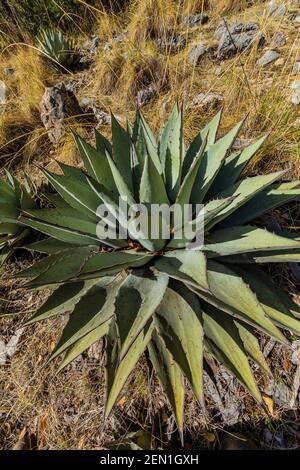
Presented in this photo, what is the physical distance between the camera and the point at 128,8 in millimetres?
4223

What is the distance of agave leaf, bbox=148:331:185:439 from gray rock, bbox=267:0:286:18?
3096 millimetres

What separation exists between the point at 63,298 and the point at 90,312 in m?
0.14

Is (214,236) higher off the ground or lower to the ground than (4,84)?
lower

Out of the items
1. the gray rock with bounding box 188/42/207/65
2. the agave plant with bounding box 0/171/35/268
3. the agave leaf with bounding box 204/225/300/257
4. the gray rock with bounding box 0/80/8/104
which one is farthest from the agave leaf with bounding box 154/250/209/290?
the gray rock with bounding box 0/80/8/104

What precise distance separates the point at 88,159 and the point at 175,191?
0.42 meters

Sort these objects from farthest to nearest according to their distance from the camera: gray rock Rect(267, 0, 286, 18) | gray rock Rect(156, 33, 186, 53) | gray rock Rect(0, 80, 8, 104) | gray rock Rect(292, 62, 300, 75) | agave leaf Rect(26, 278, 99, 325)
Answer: gray rock Rect(0, 80, 8, 104) → gray rock Rect(156, 33, 186, 53) → gray rock Rect(267, 0, 286, 18) → gray rock Rect(292, 62, 300, 75) → agave leaf Rect(26, 278, 99, 325)

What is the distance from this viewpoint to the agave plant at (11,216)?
2043 millimetres

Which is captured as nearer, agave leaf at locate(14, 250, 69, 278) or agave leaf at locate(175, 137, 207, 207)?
agave leaf at locate(175, 137, 207, 207)

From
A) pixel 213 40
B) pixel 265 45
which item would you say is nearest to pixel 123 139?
pixel 265 45

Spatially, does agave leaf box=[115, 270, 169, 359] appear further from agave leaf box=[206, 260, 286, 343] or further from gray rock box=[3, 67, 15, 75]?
gray rock box=[3, 67, 15, 75]

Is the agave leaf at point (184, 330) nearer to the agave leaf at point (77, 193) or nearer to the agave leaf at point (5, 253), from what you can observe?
the agave leaf at point (77, 193)

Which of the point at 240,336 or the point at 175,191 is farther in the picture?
the point at 175,191

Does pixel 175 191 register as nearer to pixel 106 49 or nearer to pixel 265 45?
pixel 265 45

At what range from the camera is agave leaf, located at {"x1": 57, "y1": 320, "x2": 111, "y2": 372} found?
4.35 feet
